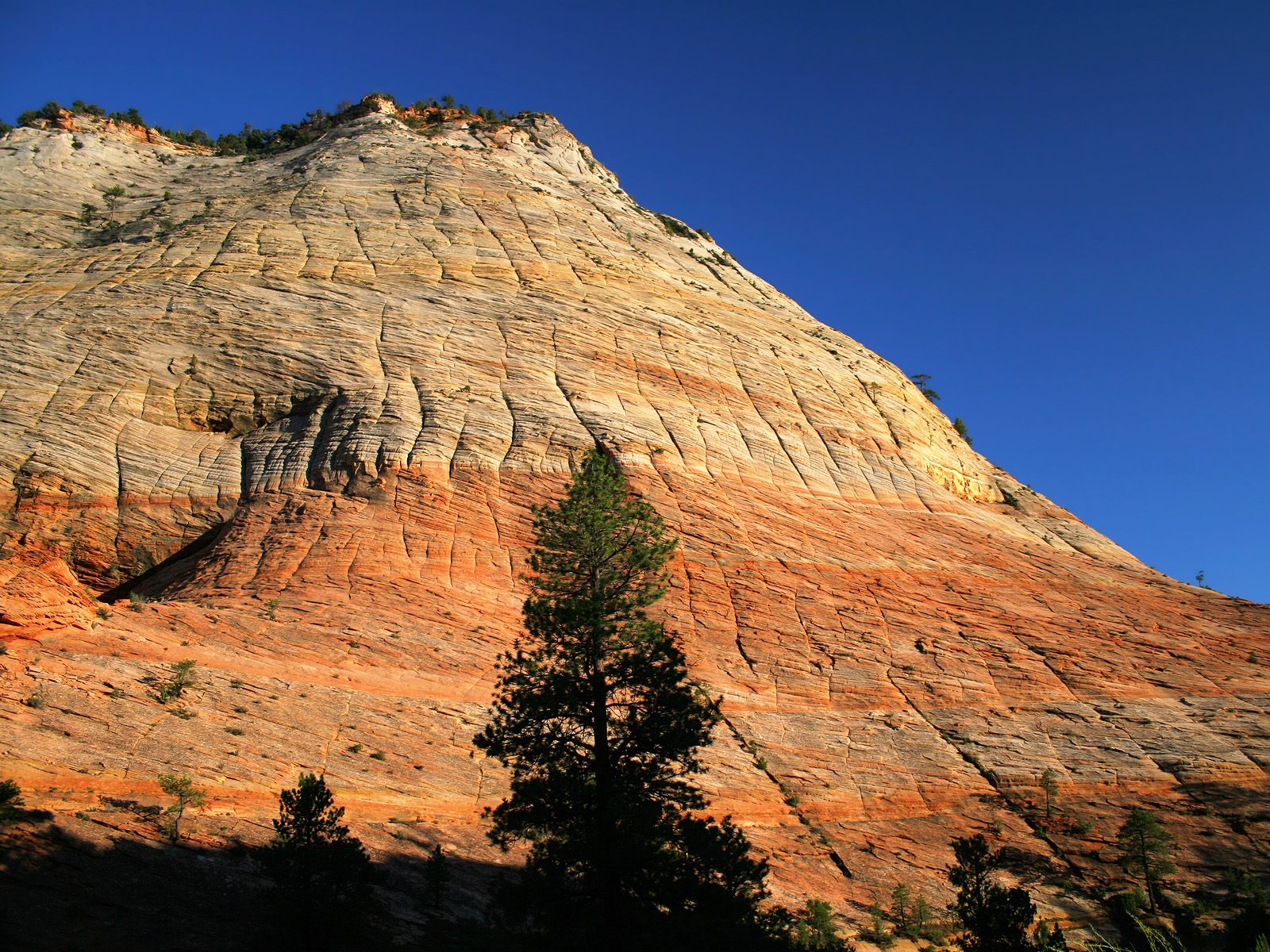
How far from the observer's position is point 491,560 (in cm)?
2786

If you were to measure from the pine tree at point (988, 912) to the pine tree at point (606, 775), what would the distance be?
161 inches

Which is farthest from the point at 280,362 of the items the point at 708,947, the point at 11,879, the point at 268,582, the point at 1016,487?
the point at 1016,487

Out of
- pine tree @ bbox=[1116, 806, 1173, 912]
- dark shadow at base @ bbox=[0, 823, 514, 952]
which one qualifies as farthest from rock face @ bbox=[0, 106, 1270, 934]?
dark shadow at base @ bbox=[0, 823, 514, 952]

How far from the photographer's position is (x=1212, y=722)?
25719 mm

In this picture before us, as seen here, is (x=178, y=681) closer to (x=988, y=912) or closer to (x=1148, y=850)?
(x=988, y=912)

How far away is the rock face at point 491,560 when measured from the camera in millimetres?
19344

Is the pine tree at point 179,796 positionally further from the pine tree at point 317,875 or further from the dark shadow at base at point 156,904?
the pine tree at point 317,875

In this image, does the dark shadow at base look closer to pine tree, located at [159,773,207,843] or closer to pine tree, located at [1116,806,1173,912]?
pine tree, located at [159,773,207,843]

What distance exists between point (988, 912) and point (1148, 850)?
7.41m

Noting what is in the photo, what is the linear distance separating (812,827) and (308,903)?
13.0 meters

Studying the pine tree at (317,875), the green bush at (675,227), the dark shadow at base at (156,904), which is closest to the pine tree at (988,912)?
the dark shadow at base at (156,904)

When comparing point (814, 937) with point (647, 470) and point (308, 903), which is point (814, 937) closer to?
point (308, 903)

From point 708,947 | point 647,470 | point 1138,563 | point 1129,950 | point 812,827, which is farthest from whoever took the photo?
point 1138,563

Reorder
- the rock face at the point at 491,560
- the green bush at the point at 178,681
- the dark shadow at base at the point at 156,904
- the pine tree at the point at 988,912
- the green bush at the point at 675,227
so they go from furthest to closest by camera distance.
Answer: the green bush at the point at 675,227 → the rock face at the point at 491,560 → the green bush at the point at 178,681 → the pine tree at the point at 988,912 → the dark shadow at base at the point at 156,904
